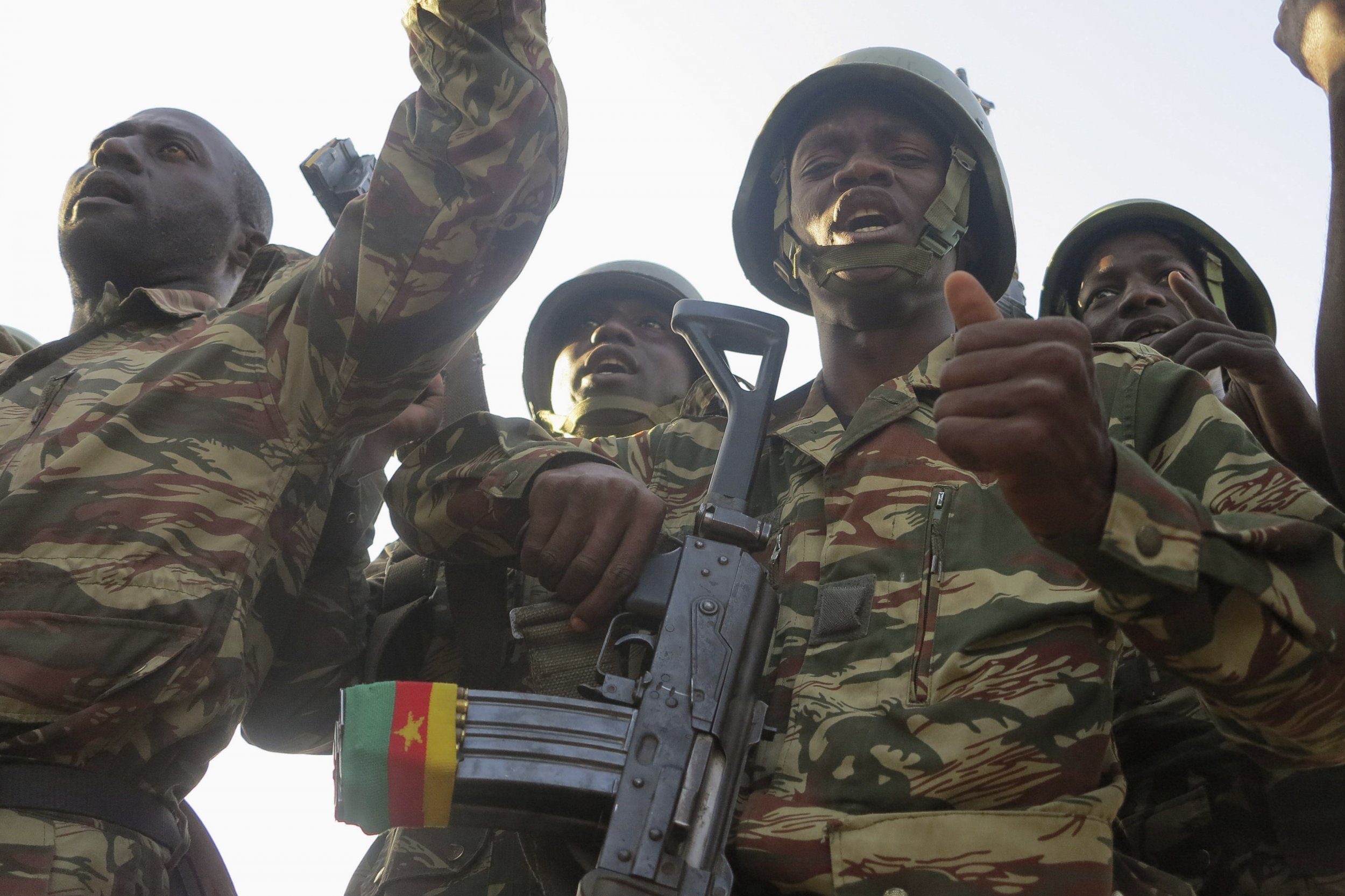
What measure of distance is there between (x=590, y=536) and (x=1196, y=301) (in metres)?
2.27

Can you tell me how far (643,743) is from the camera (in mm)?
3016

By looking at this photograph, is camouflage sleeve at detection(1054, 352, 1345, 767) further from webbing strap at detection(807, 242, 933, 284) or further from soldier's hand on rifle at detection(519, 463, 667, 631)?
webbing strap at detection(807, 242, 933, 284)

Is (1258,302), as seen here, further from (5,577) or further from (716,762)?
(5,577)

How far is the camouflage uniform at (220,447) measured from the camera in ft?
10.9

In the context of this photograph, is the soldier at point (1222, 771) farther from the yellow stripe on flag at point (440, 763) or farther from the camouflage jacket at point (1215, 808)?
the yellow stripe on flag at point (440, 763)

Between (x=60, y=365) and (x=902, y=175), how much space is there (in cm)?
267

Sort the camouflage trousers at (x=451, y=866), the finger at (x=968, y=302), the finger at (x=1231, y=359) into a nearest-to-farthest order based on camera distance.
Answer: the finger at (x=968, y=302) → the camouflage trousers at (x=451, y=866) → the finger at (x=1231, y=359)

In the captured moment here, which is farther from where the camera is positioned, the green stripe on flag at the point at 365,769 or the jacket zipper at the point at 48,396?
the jacket zipper at the point at 48,396

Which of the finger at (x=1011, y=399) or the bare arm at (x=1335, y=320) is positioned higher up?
the bare arm at (x=1335, y=320)

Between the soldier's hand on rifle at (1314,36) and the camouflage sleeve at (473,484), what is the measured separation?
210cm

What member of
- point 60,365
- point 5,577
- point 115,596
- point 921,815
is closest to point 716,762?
point 921,815

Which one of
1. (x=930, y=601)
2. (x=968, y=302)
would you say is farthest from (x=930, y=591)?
(x=968, y=302)

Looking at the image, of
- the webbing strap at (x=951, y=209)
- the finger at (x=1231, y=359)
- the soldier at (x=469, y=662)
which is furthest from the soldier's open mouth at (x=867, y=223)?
the soldier at (x=469, y=662)

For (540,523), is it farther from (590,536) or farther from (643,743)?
(643,743)
